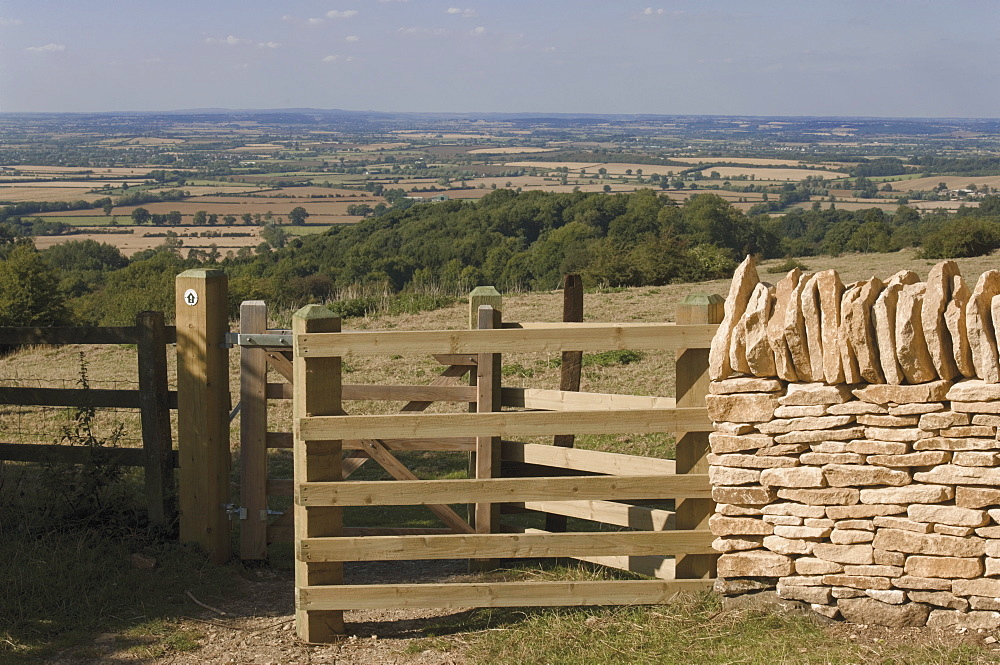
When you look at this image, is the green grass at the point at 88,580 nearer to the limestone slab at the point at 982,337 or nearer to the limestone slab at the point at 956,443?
the limestone slab at the point at 956,443

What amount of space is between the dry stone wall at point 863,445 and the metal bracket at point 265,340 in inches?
95.6

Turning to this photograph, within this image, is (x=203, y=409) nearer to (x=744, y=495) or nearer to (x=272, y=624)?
(x=272, y=624)

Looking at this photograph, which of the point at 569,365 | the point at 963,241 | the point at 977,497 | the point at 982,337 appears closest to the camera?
the point at 982,337

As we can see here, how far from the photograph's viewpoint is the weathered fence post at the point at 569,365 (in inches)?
240

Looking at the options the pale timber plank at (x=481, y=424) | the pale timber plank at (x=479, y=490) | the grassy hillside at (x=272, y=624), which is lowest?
the grassy hillside at (x=272, y=624)

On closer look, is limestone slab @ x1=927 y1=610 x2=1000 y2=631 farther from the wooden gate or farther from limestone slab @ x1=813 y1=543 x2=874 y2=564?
the wooden gate

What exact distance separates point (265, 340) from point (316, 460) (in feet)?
3.46

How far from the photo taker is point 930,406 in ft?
14.0

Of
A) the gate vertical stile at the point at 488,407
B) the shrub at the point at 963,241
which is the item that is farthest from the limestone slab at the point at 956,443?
the shrub at the point at 963,241

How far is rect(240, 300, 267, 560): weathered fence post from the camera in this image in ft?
18.5

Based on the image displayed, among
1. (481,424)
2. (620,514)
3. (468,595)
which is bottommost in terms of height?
(468,595)

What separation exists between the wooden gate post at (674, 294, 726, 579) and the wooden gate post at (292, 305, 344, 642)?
5.70 feet

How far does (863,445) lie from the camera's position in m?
4.39

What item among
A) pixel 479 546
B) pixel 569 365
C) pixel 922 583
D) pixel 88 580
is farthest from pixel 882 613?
pixel 88 580
